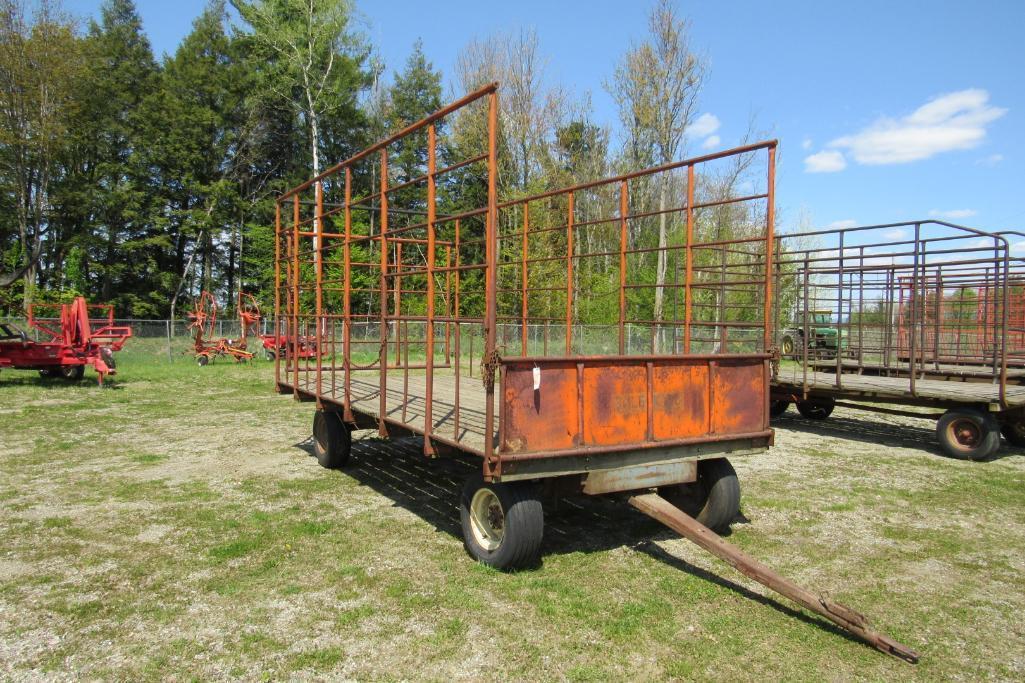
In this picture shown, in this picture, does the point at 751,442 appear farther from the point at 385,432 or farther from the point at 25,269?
the point at 25,269

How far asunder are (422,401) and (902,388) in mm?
7186

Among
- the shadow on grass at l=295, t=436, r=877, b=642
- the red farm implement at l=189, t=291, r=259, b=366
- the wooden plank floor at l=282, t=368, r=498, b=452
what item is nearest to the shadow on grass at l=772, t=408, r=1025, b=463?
the shadow on grass at l=295, t=436, r=877, b=642

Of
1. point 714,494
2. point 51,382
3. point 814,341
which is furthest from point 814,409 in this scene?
point 51,382

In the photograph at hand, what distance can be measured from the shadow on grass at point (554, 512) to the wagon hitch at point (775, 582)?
21 cm

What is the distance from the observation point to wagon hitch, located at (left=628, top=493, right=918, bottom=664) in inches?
142

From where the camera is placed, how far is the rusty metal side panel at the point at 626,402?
433 cm

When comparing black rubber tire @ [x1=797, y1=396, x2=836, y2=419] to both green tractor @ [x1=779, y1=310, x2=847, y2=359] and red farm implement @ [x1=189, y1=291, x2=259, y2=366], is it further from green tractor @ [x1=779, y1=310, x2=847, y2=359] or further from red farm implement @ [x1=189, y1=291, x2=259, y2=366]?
red farm implement @ [x1=189, y1=291, x2=259, y2=366]

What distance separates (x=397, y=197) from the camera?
1335 inches

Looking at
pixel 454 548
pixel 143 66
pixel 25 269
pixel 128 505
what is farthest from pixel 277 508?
pixel 143 66

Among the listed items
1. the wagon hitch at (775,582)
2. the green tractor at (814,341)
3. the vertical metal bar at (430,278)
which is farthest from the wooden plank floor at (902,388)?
the vertical metal bar at (430,278)

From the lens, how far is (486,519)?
4953mm

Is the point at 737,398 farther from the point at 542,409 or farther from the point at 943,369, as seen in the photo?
the point at 943,369

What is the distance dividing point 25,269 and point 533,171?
20.7 meters

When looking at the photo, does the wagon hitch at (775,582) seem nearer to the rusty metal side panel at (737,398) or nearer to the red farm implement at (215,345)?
the rusty metal side panel at (737,398)
